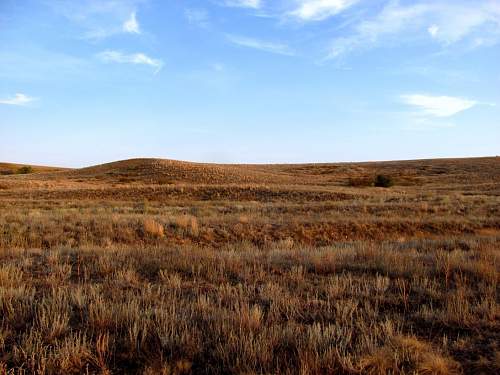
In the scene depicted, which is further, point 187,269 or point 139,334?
point 187,269

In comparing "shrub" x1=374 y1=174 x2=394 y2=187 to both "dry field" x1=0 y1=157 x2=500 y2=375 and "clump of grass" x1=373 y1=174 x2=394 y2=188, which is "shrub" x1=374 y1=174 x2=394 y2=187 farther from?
"dry field" x1=0 y1=157 x2=500 y2=375

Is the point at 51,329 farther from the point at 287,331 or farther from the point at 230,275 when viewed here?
the point at 230,275

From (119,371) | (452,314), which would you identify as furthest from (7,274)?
(452,314)

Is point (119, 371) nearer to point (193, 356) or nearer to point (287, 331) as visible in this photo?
point (193, 356)

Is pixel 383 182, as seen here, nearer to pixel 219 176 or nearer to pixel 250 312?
pixel 219 176

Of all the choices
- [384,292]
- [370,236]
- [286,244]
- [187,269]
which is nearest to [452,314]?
[384,292]

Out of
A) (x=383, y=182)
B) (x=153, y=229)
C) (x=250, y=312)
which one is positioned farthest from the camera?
(x=383, y=182)

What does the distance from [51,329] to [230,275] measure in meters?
3.30

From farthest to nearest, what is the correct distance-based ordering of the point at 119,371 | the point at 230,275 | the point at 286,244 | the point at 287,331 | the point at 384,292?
the point at 286,244 < the point at 230,275 < the point at 384,292 < the point at 287,331 < the point at 119,371

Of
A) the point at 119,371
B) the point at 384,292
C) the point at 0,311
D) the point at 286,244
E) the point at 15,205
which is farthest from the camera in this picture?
the point at 15,205

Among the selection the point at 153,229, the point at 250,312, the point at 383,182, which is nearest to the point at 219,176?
the point at 383,182

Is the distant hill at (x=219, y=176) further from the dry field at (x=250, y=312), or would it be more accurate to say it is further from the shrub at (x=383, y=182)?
the dry field at (x=250, y=312)

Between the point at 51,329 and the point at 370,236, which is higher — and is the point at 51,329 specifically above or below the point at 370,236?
above

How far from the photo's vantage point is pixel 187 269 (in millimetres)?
7211
